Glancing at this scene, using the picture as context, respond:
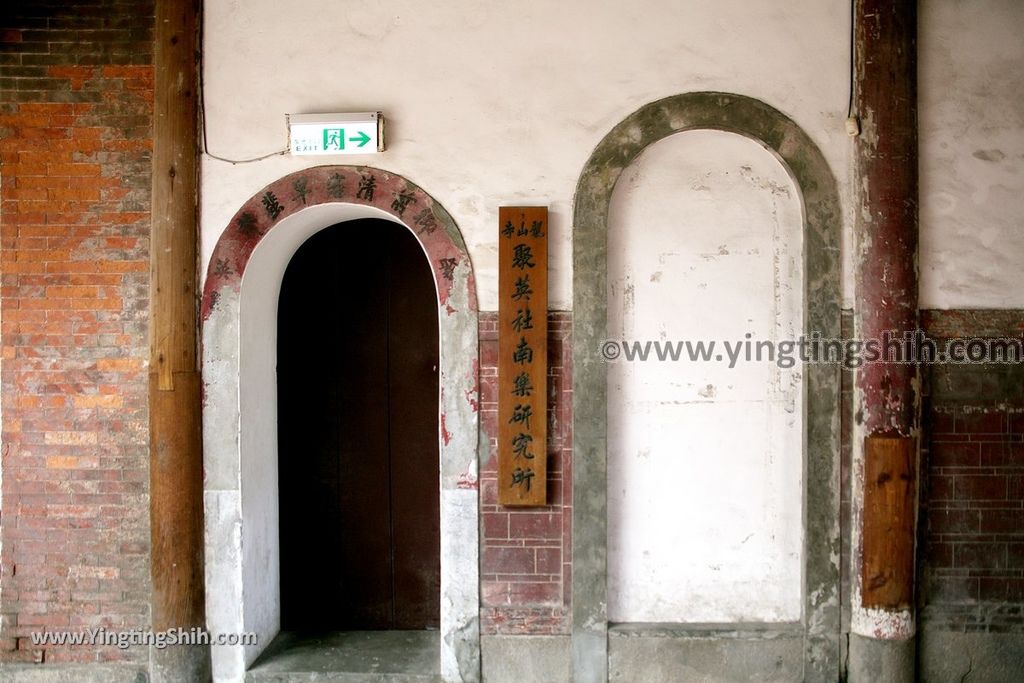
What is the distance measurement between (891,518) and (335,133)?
4038 millimetres

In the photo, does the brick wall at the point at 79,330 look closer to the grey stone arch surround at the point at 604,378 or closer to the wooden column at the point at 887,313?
the grey stone arch surround at the point at 604,378

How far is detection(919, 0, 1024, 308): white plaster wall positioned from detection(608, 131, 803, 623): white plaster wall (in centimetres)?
84

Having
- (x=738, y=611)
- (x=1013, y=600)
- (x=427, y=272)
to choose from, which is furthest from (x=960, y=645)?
(x=427, y=272)

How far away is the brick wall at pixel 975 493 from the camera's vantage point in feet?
13.8

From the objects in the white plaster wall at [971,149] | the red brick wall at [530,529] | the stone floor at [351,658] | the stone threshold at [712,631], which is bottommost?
the stone floor at [351,658]

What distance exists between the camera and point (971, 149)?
420cm

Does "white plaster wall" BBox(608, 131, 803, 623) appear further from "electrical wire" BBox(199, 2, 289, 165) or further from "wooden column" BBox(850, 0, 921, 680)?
"electrical wire" BBox(199, 2, 289, 165)

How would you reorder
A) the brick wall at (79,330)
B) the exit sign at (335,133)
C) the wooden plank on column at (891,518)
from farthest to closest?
1. the brick wall at (79,330)
2. the exit sign at (335,133)
3. the wooden plank on column at (891,518)

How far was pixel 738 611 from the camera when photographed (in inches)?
170

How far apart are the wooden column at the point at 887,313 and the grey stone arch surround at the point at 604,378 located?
17 centimetres

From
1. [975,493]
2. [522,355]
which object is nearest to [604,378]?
[522,355]

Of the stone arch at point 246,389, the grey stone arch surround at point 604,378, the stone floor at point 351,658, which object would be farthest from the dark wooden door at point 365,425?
the grey stone arch surround at point 604,378

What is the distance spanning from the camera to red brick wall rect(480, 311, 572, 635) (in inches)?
167

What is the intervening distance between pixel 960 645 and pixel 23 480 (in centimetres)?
587
